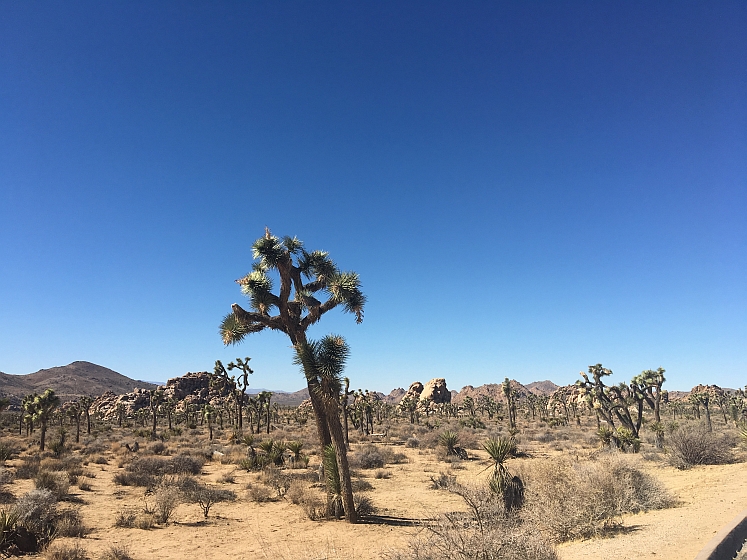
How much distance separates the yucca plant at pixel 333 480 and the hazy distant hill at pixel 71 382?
140173 millimetres

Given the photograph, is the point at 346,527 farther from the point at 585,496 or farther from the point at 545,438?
the point at 545,438

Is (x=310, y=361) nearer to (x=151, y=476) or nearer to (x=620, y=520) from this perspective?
(x=620, y=520)

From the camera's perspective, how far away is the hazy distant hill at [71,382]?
431 ft

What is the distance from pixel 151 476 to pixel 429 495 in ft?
40.6

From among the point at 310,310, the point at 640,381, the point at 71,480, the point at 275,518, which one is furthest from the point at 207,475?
the point at 640,381

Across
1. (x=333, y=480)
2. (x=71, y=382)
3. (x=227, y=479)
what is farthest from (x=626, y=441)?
(x=71, y=382)

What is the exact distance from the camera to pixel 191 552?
10.4 metres

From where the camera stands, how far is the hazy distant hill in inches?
5172

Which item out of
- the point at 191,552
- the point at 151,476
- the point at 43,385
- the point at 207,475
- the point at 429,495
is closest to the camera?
the point at 191,552

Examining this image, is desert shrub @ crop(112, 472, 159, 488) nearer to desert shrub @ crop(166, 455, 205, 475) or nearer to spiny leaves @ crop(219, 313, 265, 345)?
desert shrub @ crop(166, 455, 205, 475)

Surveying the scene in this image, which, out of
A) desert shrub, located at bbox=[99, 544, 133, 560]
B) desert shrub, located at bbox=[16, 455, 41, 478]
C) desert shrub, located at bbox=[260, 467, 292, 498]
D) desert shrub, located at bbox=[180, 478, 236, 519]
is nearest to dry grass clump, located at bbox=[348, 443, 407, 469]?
desert shrub, located at bbox=[260, 467, 292, 498]

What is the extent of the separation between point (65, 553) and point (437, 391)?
403 ft

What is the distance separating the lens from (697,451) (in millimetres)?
19922

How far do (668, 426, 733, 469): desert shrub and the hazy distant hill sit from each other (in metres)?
146
